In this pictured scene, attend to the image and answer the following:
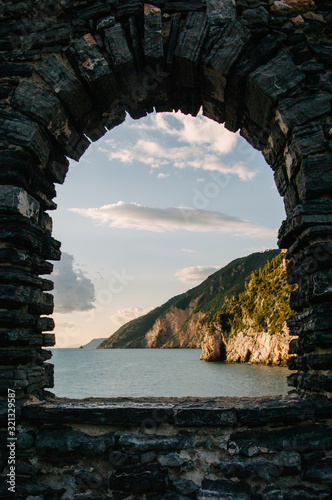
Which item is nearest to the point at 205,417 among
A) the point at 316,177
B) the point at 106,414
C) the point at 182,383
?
the point at 106,414

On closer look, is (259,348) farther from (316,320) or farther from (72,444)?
(72,444)

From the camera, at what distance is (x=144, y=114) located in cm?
388

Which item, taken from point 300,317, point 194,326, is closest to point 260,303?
point 300,317

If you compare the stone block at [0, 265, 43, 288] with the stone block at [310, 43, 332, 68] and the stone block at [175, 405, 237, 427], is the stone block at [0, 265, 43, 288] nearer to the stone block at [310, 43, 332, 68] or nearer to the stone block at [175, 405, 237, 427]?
the stone block at [175, 405, 237, 427]

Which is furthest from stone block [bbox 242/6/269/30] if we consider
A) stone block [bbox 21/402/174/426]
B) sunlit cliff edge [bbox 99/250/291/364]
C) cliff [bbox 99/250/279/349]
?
cliff [bbox 99/250/279/349]

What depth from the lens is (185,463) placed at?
241 centimetres

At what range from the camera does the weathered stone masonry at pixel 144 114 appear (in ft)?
7.98

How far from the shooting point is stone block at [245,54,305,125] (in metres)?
3.01

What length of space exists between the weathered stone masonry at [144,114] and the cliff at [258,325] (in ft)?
97.5

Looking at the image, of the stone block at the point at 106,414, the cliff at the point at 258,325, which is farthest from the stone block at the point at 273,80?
the cliff at the point at 258,325

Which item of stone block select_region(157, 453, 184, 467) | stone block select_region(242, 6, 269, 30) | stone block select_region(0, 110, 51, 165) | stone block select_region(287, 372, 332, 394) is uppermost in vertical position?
stone block select_region(242, 6, 269, 30)

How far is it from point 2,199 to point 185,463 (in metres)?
2.70

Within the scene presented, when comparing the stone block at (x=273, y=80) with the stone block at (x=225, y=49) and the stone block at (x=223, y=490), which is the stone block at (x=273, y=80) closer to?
the stone block at (x=225, y=49)

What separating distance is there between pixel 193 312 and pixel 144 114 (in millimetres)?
142595
